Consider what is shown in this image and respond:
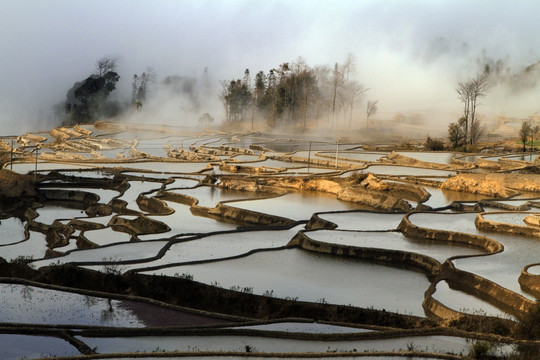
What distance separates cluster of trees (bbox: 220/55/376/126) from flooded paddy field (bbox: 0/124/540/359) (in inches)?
1638

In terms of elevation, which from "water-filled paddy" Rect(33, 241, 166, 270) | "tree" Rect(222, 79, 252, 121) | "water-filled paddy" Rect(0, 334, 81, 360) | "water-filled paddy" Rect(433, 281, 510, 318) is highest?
"tree" Rect(222, 79, 252, 121)

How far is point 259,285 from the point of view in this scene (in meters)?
15.8

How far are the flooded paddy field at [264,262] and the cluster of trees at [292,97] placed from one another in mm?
41618

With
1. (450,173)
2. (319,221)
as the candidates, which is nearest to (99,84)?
Result: (450,173)

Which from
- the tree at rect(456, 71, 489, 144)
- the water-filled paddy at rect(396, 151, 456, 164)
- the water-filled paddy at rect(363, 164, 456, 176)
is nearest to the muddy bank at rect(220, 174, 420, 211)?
the water-filled paddy at rect(363, 164, 456, 176)

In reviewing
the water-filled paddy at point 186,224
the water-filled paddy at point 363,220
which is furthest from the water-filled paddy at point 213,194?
the water-filled paddy at point 363,220

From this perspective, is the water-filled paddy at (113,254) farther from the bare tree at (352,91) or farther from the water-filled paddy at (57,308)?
the bare tree at (352,91)

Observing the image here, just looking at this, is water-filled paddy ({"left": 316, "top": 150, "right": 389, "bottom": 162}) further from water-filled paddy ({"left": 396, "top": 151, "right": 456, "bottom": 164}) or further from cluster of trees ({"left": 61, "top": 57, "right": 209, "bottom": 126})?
cluster of trees ({"left": 61, "top": 57, "right": 209, "bottom": 126})

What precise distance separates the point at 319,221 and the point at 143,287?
324 inches

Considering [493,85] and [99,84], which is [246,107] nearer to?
[99,84]

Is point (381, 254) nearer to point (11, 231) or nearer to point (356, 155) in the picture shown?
point (11, 231)

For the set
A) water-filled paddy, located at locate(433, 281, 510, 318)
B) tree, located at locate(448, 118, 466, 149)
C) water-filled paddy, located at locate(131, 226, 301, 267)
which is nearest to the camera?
water-filled paddy, located at locate(433, 281, 510, 318)

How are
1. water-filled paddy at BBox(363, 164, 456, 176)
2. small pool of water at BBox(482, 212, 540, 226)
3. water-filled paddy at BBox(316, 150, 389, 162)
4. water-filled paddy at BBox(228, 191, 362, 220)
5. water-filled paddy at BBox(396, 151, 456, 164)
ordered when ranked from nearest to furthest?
small pool of water at BBox(482, 212, 540, 226) → water-filled paddy at BBox(228, 191, 362, 220) → water-filled paddy at BBox(363, 164, 456, 176) → water-filled paddy at BBox(396, 151, 456, 164) → water-filled paddy at BBox(316, 150, 389, 162)

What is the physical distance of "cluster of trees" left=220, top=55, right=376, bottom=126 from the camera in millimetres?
77000
